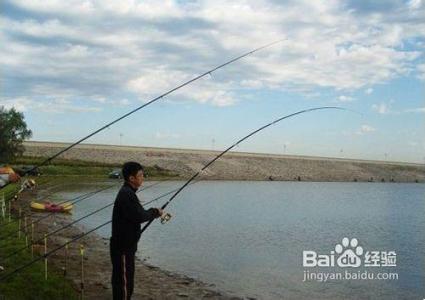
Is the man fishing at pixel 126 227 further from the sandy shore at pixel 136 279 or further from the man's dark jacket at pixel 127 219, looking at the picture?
the sandy shore at pixel 136 279

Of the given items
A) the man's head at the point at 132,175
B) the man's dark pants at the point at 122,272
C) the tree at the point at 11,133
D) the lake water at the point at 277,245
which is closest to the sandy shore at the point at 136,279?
the lake water at the point at 277,245

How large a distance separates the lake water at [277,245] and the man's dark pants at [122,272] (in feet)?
31.5

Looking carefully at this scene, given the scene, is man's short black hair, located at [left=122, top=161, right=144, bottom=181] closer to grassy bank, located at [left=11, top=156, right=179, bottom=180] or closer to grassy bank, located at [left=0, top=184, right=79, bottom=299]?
grassy bank, located at [left=0, top=184, right=79, bottom=299]

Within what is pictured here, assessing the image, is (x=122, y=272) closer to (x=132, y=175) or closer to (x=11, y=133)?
(x=132, y=175)

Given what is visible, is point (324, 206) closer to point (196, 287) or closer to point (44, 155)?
point (196, 287)

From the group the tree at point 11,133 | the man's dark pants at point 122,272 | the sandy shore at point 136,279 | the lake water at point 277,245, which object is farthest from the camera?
the tree at point 11,133

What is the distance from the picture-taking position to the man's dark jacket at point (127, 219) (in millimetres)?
6523

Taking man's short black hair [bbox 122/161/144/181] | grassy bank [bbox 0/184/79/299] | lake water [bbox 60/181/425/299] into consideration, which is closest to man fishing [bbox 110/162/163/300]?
man's short black hair [bbox 122/161/144/181]

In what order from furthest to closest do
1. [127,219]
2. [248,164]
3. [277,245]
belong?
1. [248,164]
2. [277,245]
3. [127,219]

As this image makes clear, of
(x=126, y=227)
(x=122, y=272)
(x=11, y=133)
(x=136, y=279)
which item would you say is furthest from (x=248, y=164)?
(x=126, y=227)

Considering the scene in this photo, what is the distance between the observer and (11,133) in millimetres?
67938

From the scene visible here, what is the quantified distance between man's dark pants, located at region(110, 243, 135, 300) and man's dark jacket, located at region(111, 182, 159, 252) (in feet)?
A: 0.24

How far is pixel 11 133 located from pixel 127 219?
66.7m

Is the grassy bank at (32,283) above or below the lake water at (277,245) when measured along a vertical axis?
above
